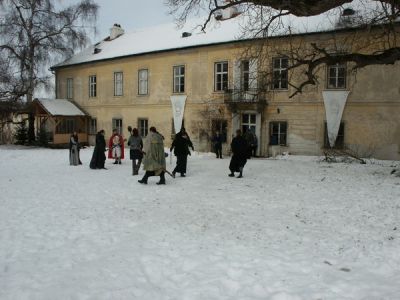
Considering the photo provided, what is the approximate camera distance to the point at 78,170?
14969 mm

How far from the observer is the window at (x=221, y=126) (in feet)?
76.6

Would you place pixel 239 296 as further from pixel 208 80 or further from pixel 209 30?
pixel 209 30

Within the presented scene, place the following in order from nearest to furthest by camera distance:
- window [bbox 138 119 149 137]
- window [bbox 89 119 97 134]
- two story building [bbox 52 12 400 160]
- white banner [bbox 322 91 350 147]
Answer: two story building [bbox 52 12 400 160] → white banner [bbox 322 91 350 147] → window [bbox 138 119 149 137] → window [bbox 89 119 97 134]

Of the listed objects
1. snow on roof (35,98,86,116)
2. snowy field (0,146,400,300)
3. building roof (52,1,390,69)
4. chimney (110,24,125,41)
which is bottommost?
snowy field (0,146,400,300)

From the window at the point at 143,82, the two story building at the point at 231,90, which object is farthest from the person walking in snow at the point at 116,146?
the window at the point at 143,82

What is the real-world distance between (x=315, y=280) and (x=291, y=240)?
158 centimetres

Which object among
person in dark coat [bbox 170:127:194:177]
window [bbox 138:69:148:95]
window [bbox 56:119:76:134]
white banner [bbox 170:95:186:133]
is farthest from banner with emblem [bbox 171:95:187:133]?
person in dark coat [bbox 170:127:194:177]

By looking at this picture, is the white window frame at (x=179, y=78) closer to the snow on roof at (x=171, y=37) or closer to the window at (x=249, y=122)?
the snow on roof at (x=171, y=37)

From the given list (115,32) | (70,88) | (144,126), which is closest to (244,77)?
(144,126)

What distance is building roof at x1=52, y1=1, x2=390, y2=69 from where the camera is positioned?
20562 mm

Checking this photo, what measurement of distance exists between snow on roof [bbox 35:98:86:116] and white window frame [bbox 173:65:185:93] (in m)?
8.84

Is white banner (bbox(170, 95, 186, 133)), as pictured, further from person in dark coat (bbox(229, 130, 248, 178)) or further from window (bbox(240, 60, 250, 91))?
person in dark coat (bbox(229, 130, 248, 178))

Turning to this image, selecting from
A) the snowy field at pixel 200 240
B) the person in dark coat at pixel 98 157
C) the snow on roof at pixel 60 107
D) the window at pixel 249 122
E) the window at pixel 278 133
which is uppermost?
the snow on roof at pixel 60 107

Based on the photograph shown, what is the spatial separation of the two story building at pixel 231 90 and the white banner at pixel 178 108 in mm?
229
